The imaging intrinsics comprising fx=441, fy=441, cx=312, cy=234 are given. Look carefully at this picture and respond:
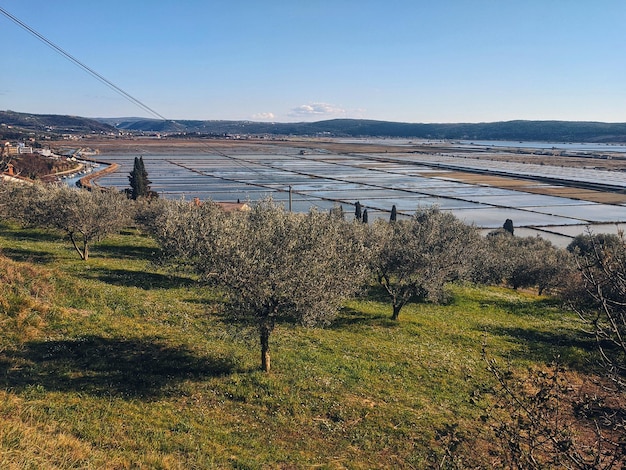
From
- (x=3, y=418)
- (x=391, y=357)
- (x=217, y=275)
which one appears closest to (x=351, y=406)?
(x=391, y=357)

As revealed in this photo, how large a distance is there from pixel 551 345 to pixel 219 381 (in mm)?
24954

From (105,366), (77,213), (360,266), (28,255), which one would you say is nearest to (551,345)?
(360,266)

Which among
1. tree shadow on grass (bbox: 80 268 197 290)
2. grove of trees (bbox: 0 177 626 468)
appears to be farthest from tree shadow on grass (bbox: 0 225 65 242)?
tree shadow on grass (bbox: 80 268 197 290)

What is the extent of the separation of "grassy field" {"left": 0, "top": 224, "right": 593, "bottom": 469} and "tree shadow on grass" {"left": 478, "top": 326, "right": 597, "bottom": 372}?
0.17 metres

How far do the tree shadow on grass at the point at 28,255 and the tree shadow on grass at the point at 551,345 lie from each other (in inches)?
1535

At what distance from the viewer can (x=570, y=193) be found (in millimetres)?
149875

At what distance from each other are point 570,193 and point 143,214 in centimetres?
14198

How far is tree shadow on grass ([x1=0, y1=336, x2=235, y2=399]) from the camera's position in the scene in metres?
19.5

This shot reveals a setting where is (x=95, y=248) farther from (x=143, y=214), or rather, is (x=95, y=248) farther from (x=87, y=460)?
(x=87, y=460)

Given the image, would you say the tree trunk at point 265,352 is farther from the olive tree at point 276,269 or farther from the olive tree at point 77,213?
the olive tree at point 77,213

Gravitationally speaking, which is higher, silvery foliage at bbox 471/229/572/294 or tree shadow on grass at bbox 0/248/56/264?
tree shadow on grass at bbox 0/248/56/264

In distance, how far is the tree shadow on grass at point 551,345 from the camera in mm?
29750

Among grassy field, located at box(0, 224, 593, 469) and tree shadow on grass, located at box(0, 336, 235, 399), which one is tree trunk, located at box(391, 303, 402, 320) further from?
tree shadow on grass, located at box(0, 336, 235, 399)

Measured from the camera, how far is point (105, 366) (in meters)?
21.6
